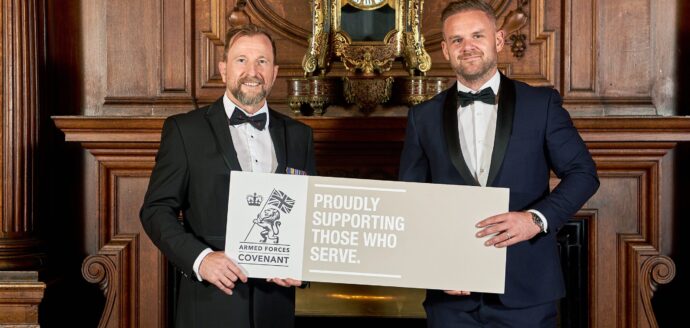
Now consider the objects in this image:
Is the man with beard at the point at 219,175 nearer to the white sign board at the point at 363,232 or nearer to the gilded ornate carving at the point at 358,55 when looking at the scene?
the white sign board at the point at 363,232

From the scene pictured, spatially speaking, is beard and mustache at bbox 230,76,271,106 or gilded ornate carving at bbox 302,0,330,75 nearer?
beard and mustache at bbox 230,76,271,106

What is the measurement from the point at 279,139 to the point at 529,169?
687 millimetres

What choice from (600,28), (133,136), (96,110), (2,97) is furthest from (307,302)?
(600,28)

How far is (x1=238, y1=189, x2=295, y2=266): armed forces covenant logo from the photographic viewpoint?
2.07m

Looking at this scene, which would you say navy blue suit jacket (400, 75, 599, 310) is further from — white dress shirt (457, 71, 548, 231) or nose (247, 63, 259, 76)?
nose (247, 63, 259, 76)

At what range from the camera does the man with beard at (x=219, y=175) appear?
212 cm

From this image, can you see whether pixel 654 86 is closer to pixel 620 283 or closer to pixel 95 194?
pixel 620 283

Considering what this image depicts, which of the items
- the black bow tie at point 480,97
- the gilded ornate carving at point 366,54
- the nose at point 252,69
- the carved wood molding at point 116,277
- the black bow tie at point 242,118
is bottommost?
the carved wood molding at point 116,277

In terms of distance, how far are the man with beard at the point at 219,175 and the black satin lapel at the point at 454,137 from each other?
0.41m

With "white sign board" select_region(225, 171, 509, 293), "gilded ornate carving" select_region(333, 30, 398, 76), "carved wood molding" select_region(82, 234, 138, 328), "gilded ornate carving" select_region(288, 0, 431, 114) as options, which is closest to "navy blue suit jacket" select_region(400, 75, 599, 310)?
"white sign board" select_region(225, 171, 509, 293)

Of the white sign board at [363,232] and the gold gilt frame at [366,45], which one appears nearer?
the white sign board at [363,232]

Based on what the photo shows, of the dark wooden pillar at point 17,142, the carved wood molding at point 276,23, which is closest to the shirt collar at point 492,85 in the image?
the carved wood molding at point 276,23

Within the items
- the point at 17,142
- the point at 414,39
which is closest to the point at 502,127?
the point at 414,39

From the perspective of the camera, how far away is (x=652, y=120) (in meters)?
3.08
